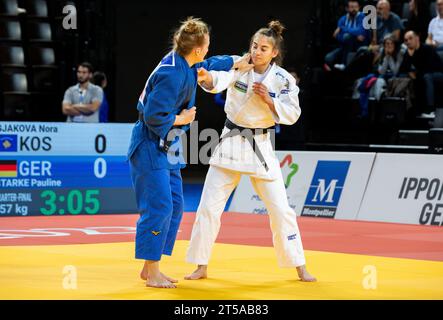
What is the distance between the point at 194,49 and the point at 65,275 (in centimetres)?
176

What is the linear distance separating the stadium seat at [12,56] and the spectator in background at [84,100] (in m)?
2.99

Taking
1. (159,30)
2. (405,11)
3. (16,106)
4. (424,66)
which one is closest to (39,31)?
(16,106)

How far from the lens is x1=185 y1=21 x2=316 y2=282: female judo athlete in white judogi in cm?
586

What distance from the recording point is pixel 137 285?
5.43m

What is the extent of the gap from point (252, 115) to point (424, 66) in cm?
750

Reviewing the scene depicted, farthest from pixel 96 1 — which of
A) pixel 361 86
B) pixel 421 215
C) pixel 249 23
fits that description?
pixel 421 215

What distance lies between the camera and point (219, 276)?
236 inches

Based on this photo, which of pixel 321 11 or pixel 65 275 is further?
pixel 321 11

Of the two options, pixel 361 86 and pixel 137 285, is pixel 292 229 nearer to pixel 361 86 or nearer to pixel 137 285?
pixel 137 285

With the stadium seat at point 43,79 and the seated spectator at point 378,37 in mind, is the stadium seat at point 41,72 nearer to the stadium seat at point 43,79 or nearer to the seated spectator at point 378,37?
the stadium seat at point 43,79

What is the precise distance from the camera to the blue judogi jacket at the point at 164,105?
17.1ft

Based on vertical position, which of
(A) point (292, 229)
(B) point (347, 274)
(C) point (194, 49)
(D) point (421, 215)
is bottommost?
(D) point (421, 215)

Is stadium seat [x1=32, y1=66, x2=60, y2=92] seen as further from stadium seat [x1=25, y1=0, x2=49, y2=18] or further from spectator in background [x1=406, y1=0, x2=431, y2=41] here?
spectator in background [x1=406, y1=0, x2=431, y2=41]

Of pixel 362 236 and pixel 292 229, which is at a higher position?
pixel 292 229
